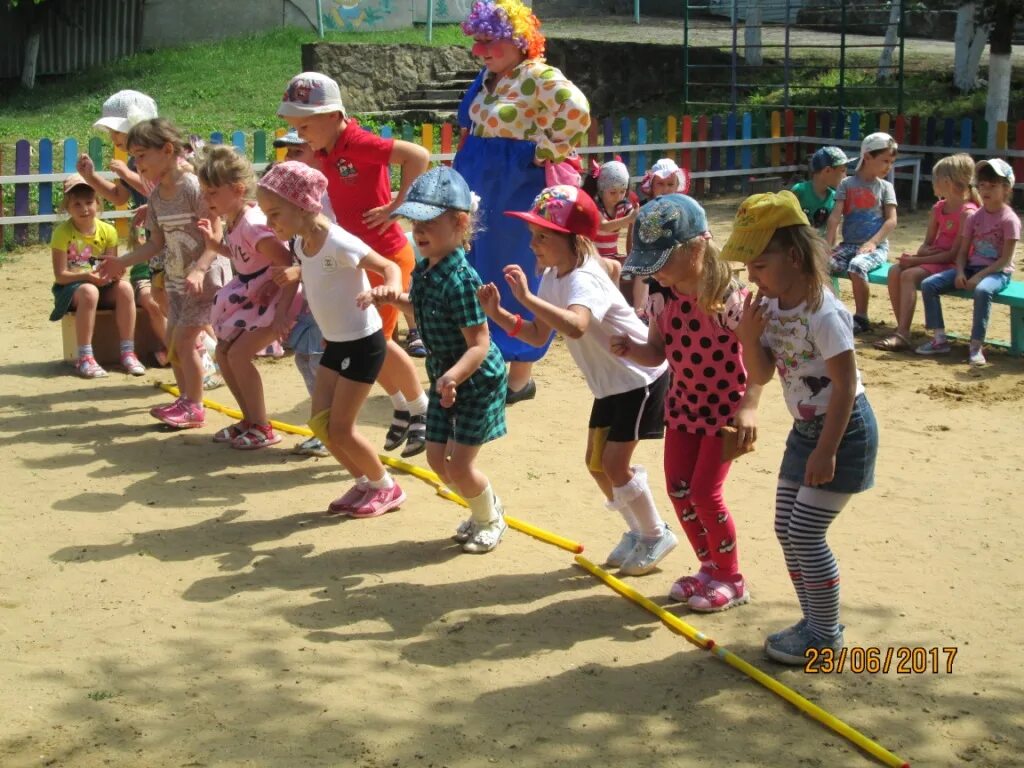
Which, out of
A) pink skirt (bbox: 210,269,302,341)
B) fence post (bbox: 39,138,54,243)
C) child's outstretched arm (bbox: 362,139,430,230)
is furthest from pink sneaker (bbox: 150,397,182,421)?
fence post (bbox: 39,138,54,243)

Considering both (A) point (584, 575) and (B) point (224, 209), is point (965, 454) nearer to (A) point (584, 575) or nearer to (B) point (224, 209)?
(A) point (584, 575)

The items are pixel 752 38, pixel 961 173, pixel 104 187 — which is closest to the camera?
pixel 104 187

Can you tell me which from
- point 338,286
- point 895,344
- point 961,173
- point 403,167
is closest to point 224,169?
point 403,167

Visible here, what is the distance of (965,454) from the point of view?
23.0 ft

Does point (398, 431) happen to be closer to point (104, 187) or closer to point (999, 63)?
point (104, 187)

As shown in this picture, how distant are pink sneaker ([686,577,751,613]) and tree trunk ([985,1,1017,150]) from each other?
1224 centimetres

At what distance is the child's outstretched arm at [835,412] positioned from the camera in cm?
416

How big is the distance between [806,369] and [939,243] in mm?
5823

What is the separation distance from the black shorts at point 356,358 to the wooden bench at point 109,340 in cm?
336

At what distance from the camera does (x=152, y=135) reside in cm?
Answer: 730

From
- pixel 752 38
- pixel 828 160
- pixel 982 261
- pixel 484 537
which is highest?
pixel 752 38

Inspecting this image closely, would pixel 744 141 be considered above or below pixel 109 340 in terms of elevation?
above

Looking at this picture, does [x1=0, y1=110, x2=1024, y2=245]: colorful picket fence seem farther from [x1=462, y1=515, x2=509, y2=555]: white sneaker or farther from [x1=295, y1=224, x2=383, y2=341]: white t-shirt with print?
[x1=462, y1=515, x2=509, y2=555]: white sneaker

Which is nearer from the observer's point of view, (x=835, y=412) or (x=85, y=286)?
(x=835, y=412)
